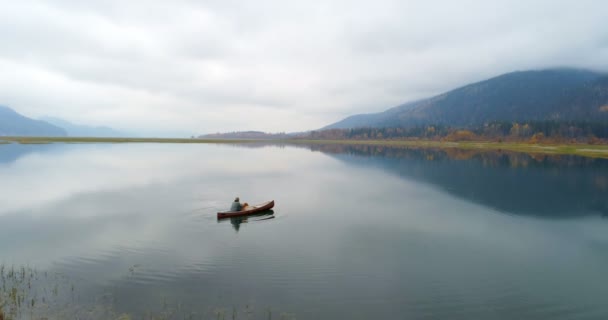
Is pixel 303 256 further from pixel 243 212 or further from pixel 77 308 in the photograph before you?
pixel 77 308

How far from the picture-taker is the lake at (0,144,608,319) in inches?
485

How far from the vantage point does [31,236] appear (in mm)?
20234

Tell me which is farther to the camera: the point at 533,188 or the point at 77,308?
the point at 533,188

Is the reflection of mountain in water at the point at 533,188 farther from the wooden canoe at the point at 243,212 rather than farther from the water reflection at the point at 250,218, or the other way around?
the wooden canoe at the point at 243,212

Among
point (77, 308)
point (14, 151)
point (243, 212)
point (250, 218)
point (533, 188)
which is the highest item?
point (14, 151)

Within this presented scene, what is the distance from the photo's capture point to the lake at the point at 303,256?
40.4 ft

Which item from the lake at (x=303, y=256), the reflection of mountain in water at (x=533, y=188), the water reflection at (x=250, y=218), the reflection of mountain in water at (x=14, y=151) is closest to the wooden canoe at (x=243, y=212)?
the water reflection at (x=250, y=218)

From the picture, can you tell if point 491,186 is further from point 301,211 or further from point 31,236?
point 31,236

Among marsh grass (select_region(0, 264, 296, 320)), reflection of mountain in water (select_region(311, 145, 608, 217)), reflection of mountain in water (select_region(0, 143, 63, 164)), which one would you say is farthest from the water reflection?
reflection of mountain in water (select_region(0, 143, 63, 164))

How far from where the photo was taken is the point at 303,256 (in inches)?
690

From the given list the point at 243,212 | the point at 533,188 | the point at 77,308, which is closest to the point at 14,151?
the point at 243,212

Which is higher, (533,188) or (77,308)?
(77,308)

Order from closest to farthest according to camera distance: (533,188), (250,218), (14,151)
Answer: (250,218)
(533,188)
(14,151)

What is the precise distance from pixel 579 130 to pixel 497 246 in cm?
20695
